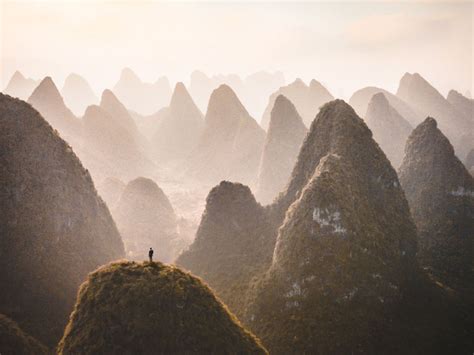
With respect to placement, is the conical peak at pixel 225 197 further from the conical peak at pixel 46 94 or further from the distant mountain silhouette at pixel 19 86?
the distant mountain silhouette at pixel 19 86

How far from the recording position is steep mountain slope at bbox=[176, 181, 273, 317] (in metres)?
29.1

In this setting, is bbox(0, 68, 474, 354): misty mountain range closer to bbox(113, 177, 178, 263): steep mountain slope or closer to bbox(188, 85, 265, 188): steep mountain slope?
bbox(113, 177, 178, 263): steep mountain slope

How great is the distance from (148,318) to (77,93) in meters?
179

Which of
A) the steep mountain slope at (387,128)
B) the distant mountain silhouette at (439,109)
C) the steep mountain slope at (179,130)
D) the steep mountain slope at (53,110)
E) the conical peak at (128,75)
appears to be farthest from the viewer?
the conical peak at (128,75)

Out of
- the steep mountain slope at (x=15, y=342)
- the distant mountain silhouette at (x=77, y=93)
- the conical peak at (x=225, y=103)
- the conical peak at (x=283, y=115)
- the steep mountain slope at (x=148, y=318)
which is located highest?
the distant mountain silhouette at (x=77, y=93)

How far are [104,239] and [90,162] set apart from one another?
50.5 m

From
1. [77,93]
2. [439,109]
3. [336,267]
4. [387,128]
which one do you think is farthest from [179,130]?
[336,267]

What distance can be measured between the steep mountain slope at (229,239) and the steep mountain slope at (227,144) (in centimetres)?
4033

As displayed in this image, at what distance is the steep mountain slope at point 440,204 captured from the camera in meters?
27.2

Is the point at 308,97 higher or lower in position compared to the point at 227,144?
higher

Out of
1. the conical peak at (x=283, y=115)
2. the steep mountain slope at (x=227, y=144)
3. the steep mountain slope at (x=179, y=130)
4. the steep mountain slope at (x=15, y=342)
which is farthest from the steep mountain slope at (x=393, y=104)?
the steep mountain slope at (x=15, y=342)

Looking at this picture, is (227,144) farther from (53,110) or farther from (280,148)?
(53,110)

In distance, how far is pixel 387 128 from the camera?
6056 centimetres

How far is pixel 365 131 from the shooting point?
25.8m
